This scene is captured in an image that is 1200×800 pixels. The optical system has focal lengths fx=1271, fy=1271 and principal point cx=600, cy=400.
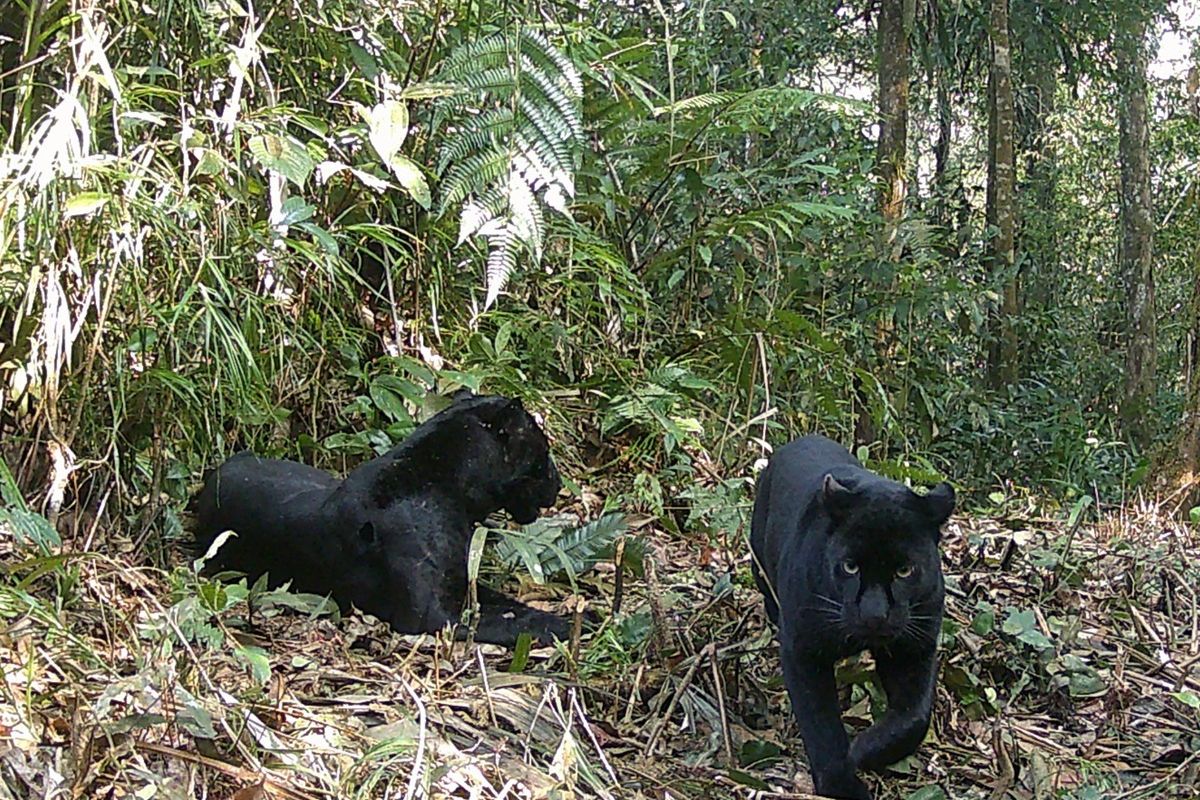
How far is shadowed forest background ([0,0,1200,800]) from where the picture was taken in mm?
2893

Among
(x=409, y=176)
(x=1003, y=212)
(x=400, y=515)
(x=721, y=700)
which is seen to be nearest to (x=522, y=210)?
(x=409, y=176)

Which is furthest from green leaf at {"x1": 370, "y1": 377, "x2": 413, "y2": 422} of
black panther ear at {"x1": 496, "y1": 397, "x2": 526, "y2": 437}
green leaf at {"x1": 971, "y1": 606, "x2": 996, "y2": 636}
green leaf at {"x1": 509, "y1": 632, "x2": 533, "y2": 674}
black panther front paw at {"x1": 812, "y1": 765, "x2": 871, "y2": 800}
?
black panther front paw at {"x1": 812, "y1": 765, "x2": 871, "y2": 800}

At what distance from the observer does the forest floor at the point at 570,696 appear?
7.83 ft

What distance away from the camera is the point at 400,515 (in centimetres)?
413

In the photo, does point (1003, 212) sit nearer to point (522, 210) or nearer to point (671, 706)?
point (522, 210)

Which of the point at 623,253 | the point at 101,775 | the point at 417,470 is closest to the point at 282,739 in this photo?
the point at 101,775

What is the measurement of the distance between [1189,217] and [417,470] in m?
10.3

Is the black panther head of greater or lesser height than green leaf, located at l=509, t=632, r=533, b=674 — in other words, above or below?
above

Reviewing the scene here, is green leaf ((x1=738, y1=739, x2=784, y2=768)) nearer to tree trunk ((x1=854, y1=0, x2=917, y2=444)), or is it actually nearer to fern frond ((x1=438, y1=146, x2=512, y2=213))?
fern frond ((x1=438, y1=146, x2=512, y2=213))

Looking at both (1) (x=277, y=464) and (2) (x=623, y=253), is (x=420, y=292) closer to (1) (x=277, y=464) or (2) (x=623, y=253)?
(1) (x=277, y=464)

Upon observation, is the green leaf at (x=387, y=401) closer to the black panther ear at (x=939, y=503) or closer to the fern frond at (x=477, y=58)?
the fern frond at (x=477, y=58)

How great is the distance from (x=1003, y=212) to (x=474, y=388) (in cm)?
650

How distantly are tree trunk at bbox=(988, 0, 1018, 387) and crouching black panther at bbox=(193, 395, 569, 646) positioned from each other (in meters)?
6.12

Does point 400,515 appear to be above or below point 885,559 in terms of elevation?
below
